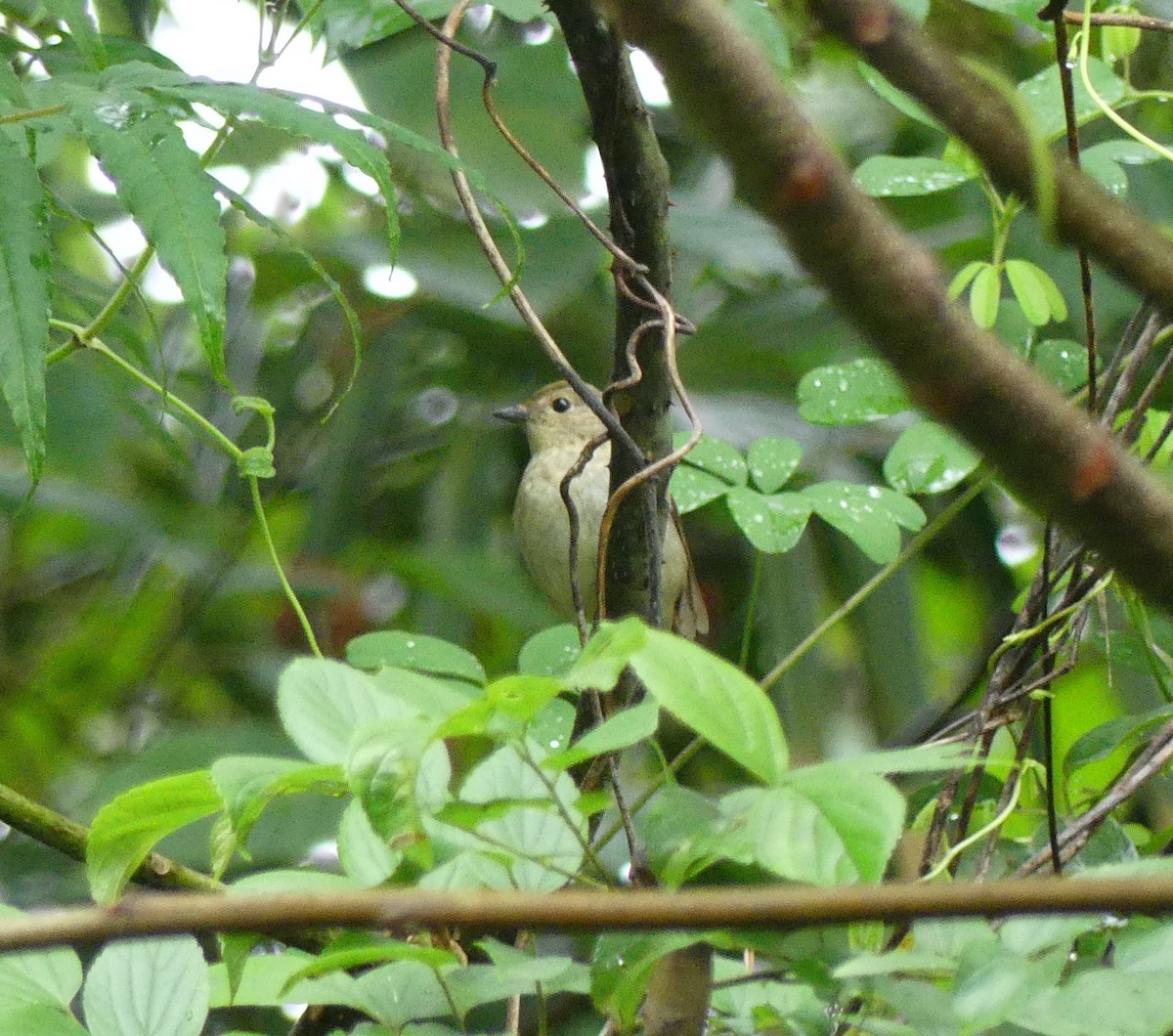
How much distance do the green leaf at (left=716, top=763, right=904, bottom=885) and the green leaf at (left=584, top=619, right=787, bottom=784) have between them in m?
0.02

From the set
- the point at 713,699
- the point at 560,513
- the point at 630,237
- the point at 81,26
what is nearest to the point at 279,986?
the point at 713,699

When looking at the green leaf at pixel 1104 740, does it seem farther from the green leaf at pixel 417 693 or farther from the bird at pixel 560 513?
the bird at pixel 560 513

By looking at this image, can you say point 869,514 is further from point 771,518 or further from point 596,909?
point 596,909

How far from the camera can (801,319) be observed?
3.68 metres

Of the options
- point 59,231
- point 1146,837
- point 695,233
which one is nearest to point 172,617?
point 59,231

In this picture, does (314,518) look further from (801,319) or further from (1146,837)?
(1146,837)

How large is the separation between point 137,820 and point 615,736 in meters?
0.34

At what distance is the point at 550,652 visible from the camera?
2150 mm

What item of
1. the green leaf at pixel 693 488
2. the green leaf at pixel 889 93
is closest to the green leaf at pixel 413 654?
the green leaf at pixel 693 488

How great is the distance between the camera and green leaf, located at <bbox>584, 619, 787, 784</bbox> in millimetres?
861

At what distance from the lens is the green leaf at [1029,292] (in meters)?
1.98

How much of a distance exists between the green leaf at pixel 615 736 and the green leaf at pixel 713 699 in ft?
0.18

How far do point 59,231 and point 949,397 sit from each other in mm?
3523

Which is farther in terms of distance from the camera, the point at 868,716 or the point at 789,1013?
the point at 868,716
